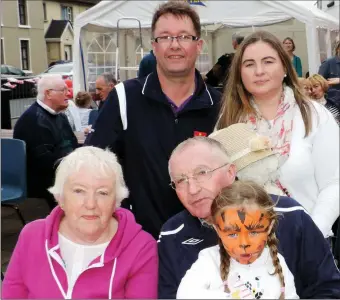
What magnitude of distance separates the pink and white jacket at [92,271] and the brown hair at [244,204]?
1.22ft

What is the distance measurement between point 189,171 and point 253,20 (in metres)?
7.36

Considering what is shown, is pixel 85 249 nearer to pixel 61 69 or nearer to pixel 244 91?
pixel 244 91

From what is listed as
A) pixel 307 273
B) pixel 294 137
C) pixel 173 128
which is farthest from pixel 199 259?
pixel 173 128

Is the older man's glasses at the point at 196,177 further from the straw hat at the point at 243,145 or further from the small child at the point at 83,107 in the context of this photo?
the small child at the point at 83,107

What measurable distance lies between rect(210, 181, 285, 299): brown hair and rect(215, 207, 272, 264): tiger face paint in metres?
0.02

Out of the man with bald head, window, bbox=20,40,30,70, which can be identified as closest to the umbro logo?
the man with bald head

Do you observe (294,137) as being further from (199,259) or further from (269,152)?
(199,259)

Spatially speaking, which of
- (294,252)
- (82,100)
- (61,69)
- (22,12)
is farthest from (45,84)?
(22,12)

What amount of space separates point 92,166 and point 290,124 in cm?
78

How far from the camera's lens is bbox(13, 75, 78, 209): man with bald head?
14.5 feet

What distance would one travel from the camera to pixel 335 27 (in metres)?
10.1

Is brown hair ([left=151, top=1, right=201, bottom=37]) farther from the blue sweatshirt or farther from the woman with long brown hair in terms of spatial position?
the blue sweatshirt

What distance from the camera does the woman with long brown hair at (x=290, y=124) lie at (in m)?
1.92

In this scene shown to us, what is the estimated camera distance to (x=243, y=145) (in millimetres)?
1779
